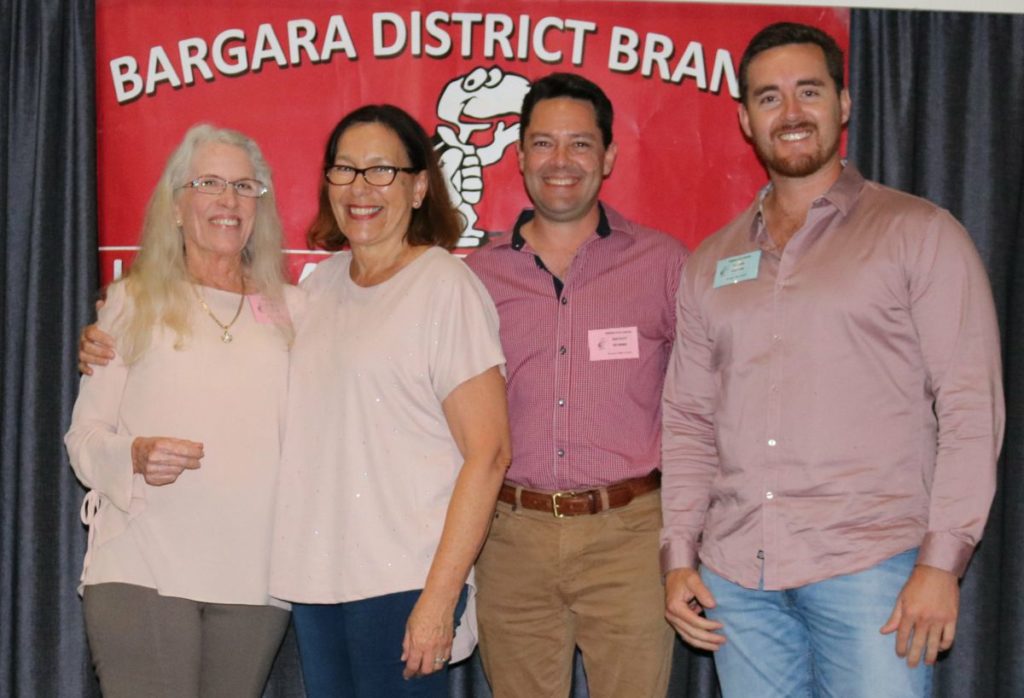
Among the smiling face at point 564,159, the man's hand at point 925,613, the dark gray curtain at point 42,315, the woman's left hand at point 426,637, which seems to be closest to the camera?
the man's hand at point 925,613

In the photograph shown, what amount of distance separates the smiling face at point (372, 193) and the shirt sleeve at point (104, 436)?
0.60m

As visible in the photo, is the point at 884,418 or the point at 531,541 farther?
the point at 531,541

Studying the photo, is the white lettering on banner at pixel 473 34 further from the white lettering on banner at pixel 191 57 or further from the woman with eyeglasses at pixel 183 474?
the woman with eyeglasses at pixel 183 474

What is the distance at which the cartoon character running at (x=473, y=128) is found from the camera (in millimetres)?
3400

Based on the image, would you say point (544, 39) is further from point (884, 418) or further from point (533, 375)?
point (884, 418)

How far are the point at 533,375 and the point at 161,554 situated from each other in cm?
100

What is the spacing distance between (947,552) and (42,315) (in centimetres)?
271

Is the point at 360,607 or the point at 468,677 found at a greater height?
the point at 360,607

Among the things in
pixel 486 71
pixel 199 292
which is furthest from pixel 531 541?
pixel 486 71

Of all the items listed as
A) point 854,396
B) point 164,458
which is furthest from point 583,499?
point 164,458

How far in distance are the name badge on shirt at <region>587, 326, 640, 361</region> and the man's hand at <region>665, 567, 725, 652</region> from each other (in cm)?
59

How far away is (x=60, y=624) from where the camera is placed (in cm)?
338

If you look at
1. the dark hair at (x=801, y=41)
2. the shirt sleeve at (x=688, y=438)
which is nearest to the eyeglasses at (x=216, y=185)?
the shirt sleeve at (x=688, y=438)

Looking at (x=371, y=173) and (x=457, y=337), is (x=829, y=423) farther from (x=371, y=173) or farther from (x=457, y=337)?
(x=371, y=173)
